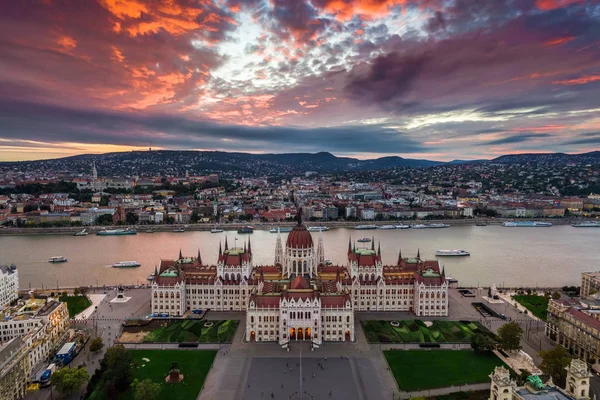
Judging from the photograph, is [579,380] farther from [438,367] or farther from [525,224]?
[525,224]

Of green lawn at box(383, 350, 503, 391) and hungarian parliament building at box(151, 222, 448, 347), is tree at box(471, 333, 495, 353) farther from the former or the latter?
hungarian parliament building at box(151, 222, 448, 347)

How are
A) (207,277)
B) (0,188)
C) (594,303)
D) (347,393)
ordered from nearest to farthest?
(347,393) → (594,303) → (207,277) → (0,188)

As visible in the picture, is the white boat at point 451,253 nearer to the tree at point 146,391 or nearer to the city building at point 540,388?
the city building at point 540,388

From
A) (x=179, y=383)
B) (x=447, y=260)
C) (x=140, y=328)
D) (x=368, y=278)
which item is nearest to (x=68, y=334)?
(x=140, y=328)

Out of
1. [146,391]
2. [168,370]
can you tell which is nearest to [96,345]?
[168,370]

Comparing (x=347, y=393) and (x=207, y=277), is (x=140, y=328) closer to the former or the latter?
(x=207, y=277)
